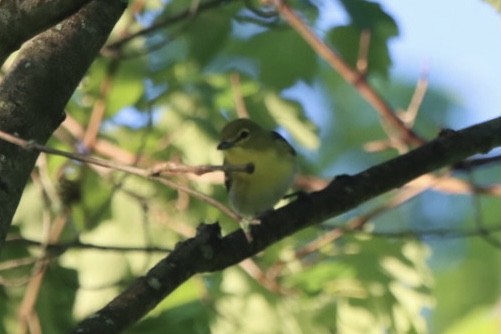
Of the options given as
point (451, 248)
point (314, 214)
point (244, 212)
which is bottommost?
point (451, 248)

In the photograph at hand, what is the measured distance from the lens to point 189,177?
266cm

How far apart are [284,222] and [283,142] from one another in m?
1.09

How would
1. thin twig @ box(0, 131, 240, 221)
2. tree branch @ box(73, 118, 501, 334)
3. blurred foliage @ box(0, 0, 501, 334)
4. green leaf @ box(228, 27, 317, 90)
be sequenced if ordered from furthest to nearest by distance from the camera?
green leaf @ box(228, 27, 317, 90) < blurred foliage @ box(0, 0, 501, 334) < tree branch @ box(73, 118, 501, 334) < thin twig @ box(0, 131, 240, 221)

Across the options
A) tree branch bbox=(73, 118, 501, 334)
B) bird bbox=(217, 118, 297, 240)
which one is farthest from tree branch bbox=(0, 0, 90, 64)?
bird bbox=(217, 118, 297, 240)

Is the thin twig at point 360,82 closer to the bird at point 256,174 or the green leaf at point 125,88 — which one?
the bird at point 256,174

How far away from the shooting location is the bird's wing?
107 inches

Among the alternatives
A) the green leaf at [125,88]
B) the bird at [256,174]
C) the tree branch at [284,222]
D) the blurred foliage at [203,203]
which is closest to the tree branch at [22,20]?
the tree branch at [284,222]

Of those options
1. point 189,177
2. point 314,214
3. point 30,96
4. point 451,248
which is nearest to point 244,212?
point 189,177

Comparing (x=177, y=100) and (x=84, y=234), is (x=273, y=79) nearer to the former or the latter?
(x=177, y=100)

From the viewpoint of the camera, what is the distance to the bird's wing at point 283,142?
2.72 m

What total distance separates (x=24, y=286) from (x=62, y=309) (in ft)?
0.47

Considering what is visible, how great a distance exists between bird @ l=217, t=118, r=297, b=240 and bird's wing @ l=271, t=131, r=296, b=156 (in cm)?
1

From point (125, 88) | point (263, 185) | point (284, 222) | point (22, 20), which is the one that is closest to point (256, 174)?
point (263, 185)

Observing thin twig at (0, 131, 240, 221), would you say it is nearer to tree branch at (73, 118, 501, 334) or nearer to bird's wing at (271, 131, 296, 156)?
tree branch at (73, 118, 501, 334)
